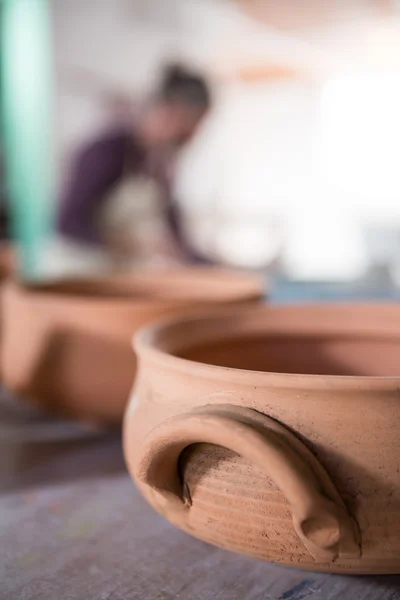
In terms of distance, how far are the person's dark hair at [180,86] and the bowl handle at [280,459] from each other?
1.97 metres

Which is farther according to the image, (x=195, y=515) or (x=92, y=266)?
(x=92, y=266)

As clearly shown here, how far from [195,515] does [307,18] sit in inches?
72.5

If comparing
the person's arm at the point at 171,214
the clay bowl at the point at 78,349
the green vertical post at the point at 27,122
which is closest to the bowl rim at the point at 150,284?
the clay bowl at the point at 78,349

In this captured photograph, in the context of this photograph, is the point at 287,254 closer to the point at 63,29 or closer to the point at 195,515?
the point at 63,29

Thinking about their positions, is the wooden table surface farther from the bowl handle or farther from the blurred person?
the blurred person

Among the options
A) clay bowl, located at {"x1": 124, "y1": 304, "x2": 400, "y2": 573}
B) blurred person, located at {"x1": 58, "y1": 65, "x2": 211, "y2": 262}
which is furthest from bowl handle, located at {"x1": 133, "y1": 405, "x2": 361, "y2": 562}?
blurred person, located at {"x1": 58, "y1": 65, "x2": 211, "y2": 262}

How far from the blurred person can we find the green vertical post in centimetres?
28

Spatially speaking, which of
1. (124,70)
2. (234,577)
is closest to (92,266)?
(124,70)

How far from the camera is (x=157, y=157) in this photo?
2193 mm

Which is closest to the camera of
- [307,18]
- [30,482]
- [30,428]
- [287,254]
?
[30,482]

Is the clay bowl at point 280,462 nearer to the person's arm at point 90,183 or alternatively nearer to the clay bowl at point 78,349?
the clay bowl at point 78,349

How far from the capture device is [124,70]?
2.23 meters

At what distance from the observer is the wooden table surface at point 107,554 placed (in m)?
0.31

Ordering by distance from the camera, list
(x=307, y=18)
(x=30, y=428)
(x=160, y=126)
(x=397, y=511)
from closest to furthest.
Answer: (x=397, y=511)
(x=30, y=428)
(x=307, y=18)
(x=160, y=126)
